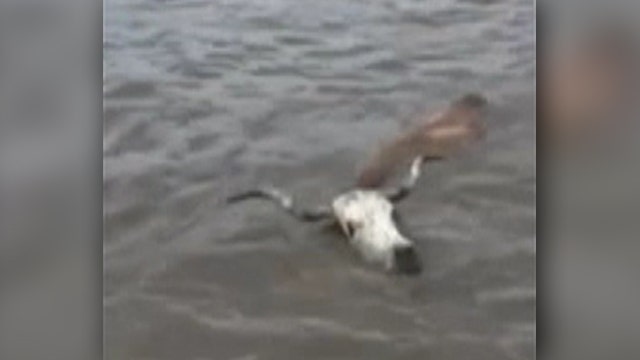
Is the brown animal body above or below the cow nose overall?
above

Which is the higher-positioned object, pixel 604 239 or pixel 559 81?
pixel 559 81

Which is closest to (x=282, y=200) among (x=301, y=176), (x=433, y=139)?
(x=301, y=176)

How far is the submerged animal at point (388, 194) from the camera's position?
933 millimetres

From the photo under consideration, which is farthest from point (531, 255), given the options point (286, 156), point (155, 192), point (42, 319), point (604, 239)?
point (42, 319)

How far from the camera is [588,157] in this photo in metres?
0.98

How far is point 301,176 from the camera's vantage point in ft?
3.13

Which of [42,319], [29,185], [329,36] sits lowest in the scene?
[42,319]

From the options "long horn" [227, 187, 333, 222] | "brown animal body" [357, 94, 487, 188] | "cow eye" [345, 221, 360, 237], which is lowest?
"cow eye" [345, 221, 360, 237]

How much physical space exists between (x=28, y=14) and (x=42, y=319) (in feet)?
0.93

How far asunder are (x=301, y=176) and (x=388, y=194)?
79 millimetres

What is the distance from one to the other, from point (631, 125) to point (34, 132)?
0.55 metres

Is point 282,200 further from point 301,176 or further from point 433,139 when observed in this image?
point 433,139

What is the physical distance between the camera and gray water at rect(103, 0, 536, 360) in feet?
3.07

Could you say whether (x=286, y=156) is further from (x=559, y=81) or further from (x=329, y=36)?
(x=559, y=81)
